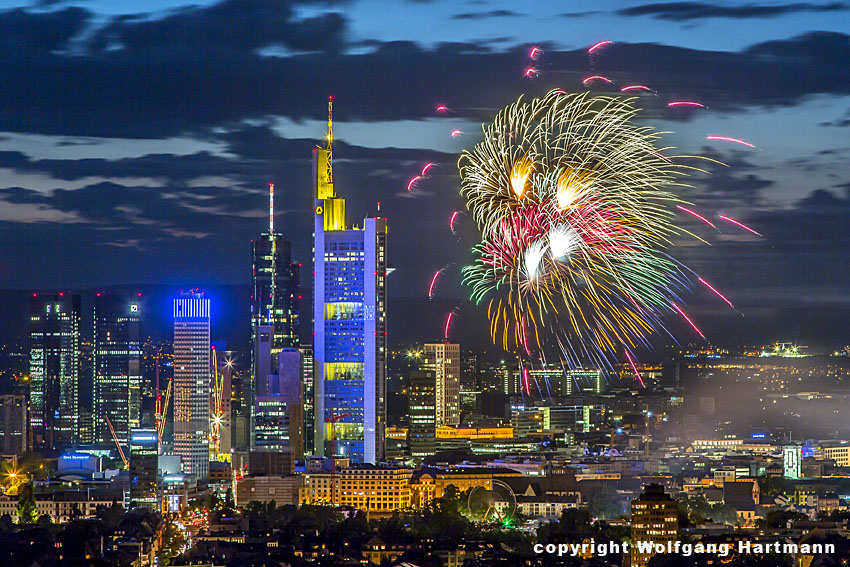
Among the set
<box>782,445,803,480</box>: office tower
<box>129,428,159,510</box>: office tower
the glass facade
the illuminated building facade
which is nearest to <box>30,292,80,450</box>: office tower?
<box>129,428,159,510</box>: office tower

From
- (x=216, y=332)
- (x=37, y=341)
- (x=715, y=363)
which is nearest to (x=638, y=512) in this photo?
(x=715, y=363)

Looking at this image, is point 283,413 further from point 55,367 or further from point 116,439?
point 55,367

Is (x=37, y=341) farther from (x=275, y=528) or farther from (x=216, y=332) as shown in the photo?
(x=275, y=528)

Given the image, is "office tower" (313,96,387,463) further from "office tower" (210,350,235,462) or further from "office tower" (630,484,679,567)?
"office tower" (630,484,679,567)

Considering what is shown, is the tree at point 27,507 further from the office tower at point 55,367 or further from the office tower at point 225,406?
the office tower at point 55,367

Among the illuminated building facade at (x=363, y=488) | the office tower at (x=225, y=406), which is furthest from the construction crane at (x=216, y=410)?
the illuminated building facade at (x=363, y=488)

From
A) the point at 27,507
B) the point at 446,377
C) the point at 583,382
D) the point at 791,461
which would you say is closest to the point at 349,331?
the point at 446,377
